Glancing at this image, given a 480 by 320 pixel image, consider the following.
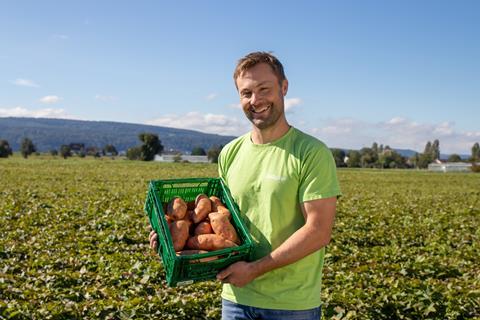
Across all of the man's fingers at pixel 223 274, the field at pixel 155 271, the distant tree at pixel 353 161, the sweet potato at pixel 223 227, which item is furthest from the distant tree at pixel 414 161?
the man's fingers at pixel 223 274

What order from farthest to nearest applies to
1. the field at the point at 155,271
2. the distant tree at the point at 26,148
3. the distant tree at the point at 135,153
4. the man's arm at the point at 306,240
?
the distant tree at the point at 26,148
the distant tree at the point at 135,153
the field at the point at 155,271
the man's arm at the point at 306,240

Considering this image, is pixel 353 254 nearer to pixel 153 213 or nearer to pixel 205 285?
→ pixel 205 285

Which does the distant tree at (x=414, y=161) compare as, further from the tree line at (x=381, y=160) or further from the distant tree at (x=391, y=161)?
the distant tree at (x=391, y=161)

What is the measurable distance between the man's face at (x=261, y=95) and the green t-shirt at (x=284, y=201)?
167 mm

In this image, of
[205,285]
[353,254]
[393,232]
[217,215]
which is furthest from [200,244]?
[393,232]

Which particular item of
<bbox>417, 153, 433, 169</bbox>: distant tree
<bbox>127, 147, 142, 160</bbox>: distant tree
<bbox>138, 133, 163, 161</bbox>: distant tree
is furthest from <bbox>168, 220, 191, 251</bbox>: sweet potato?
<bbox>417, 153, 433, 169</bbox>: distant tree

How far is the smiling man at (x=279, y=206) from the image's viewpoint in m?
2.67

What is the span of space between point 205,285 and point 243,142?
421cm

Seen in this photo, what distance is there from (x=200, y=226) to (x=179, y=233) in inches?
6.4

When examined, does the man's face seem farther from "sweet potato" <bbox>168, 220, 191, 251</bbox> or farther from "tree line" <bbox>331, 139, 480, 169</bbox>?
"tree line" <bbox>331, 139, 480, 169</bbox>

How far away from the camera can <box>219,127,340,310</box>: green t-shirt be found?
2699mm

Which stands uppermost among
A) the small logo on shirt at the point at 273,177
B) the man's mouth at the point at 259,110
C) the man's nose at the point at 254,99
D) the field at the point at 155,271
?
the man's nose at the point at 254,99

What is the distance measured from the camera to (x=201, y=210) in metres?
3.11

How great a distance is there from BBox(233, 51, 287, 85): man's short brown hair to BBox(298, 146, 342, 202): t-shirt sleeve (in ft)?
1.69
